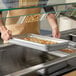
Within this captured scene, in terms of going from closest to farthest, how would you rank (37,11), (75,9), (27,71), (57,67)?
1. (27,71)
2. (57,67)
3. (37,11)
4. (75,9)

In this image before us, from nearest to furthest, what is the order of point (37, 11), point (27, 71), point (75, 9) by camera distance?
point (27, 71), point (37, 11), point (75, 9)

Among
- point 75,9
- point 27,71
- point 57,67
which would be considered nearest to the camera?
point 27,71

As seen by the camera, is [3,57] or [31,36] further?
[31,36]

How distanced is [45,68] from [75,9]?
48 centimetres

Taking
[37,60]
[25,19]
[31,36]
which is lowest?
[37,60]

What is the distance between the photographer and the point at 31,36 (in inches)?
49.3

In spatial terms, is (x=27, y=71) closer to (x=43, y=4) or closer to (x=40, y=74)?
(x=40, y=74)

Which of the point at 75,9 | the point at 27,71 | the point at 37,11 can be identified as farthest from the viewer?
the point at 75,9

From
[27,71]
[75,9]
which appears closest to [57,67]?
[27,71]

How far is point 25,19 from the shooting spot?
3.46ft

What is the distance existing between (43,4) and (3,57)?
0.37 meters

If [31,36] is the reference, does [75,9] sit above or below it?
above

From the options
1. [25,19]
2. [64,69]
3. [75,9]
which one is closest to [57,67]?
[64,69]

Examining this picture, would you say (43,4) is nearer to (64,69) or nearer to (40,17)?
(40,17)
